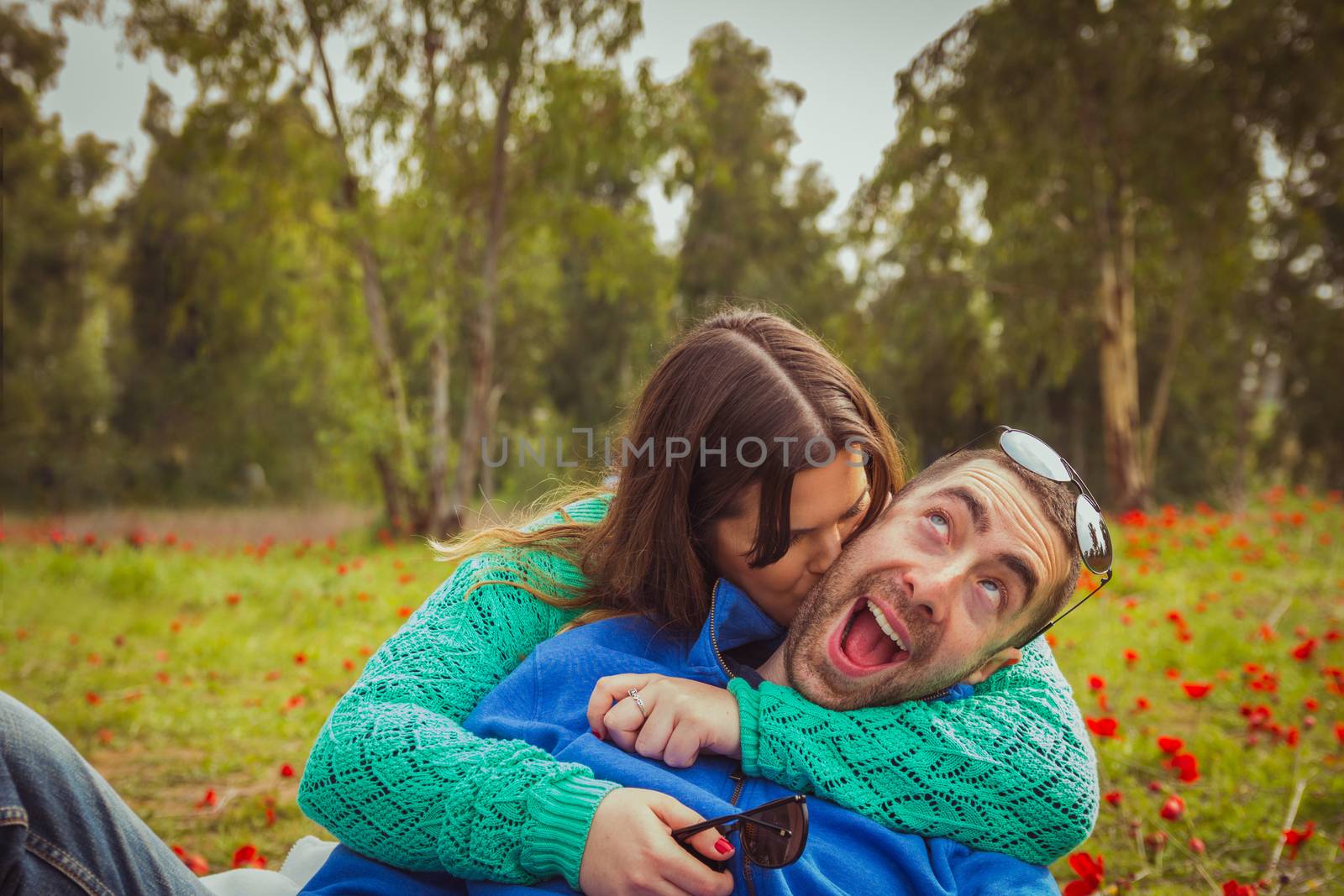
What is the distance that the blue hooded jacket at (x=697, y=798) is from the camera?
1.59 meters

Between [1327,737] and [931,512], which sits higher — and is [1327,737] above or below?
below

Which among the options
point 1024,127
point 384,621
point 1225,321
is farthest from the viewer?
point 1225,321

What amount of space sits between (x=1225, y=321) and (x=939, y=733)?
14.2 metres

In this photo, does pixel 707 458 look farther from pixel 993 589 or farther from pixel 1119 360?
pixel 1119 360

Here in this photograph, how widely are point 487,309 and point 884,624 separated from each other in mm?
8528

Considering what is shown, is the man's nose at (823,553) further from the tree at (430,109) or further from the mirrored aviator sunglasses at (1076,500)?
the tree at (430,109)

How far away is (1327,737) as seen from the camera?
3.79 meters

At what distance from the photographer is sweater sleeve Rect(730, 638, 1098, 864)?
1648mm

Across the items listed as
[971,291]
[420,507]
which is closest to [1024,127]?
[971,291]

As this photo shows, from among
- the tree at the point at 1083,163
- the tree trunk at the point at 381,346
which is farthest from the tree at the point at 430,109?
the tree at the point at 1083,163

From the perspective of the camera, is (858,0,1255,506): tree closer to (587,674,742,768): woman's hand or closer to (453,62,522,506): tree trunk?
(453,62,522,506): tree trunk

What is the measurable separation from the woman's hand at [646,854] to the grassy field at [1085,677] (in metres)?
1.26

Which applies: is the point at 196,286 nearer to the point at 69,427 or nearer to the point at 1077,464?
the point at 69,427

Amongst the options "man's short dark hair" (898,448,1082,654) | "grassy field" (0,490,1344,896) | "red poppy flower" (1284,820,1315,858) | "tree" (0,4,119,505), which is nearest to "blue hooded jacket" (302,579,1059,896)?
"man's short dark hair" (898,448,1082,654)
